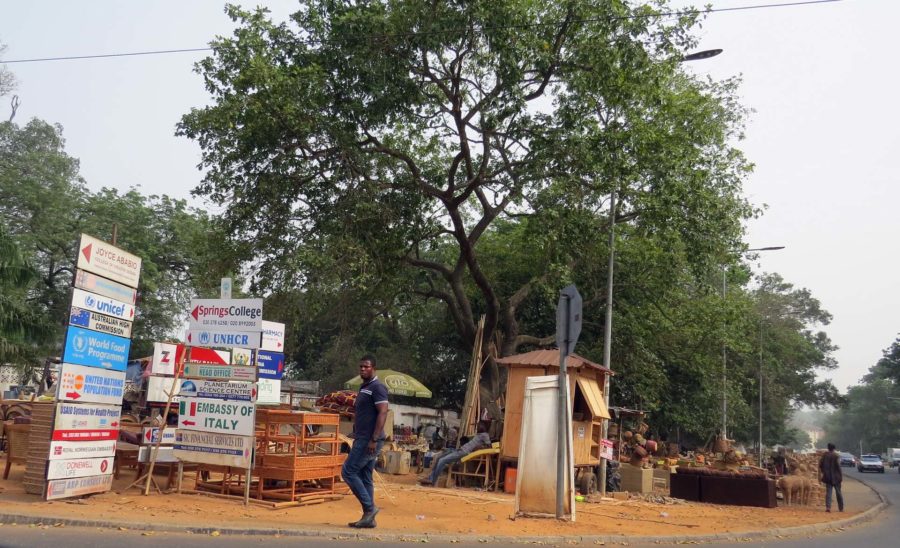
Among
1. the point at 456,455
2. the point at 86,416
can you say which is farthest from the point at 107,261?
the point at 456,455

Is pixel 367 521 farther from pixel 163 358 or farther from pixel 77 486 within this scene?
pixel 163 358

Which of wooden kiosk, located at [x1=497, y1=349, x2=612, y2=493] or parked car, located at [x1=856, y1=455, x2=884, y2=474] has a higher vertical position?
wooden kiosk, located at [x1=497, y1=349, x2=612, y2=493]

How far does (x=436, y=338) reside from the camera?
34.2 metres

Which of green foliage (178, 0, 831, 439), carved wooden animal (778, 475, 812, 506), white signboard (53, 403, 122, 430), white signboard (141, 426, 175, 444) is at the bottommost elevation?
carved wooden animal (778, 475, 812, 506)

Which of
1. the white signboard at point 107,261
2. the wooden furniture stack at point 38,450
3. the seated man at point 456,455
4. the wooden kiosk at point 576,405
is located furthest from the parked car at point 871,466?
the wooden furniture stack at point 38,450

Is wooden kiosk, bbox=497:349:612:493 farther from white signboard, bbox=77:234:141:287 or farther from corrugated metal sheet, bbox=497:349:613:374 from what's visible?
white signboard, bbox=77:234:141:287

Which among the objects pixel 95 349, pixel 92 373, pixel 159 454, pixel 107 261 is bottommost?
pixel 159 454

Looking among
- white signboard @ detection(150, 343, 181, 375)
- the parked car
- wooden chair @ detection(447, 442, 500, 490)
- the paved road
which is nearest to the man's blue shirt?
the paved road

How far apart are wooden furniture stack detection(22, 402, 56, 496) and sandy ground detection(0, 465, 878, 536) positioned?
0.17 meters

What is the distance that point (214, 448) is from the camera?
1077 cm

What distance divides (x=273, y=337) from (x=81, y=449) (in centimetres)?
476

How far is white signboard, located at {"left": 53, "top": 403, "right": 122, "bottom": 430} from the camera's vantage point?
9.82 m

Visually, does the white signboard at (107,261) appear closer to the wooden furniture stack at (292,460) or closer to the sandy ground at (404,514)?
the wooden furniture stack at (292,460)

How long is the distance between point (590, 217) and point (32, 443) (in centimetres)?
1284
